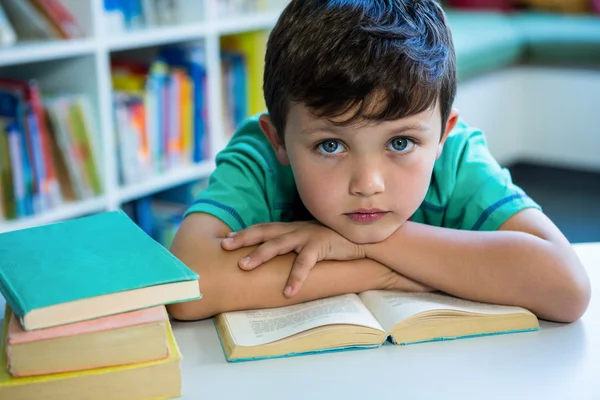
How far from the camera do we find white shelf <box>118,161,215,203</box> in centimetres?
225

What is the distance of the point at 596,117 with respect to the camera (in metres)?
3.61

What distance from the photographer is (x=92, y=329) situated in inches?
25.2

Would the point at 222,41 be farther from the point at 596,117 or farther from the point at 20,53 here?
the point at 596,117

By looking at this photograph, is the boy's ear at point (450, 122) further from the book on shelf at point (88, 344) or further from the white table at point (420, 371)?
the book on shelf at point (88, 344)

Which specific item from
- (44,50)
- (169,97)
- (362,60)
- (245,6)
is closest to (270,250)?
(362,60)

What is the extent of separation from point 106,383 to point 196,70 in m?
1.91

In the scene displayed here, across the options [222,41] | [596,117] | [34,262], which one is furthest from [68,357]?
[596,117]

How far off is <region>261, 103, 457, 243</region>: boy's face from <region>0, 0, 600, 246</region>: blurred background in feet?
3.90

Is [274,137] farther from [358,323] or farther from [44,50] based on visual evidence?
[44,50]

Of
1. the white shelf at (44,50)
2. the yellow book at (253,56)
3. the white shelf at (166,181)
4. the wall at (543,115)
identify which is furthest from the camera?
the wall at (543,115)

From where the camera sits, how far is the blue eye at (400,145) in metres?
0.88

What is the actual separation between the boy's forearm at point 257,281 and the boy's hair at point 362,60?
173 millimetres

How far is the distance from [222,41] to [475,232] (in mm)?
2001

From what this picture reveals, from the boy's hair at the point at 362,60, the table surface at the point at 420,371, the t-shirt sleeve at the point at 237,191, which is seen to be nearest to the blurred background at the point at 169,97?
the t-shirt sleeve at the point at 237,191
